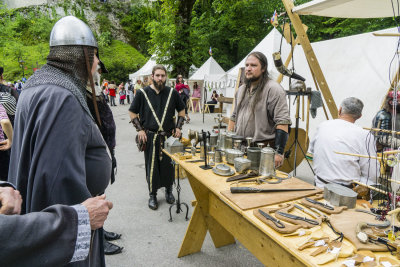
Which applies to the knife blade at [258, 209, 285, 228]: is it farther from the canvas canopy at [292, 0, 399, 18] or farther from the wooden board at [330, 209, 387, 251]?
the canvas canopy at [292, 0, 399, 18]

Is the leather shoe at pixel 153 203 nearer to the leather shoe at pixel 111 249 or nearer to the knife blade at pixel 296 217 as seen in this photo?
the leather shoe at pixel 111 249

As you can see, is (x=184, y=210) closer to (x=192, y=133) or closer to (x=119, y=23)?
(x=192, y=133)

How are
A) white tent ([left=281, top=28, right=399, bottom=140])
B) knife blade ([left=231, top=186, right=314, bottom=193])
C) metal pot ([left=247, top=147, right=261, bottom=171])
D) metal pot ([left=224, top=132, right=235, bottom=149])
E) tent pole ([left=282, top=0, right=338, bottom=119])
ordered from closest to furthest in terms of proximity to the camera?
knife blade ([left=231, top=186, right=314, bottom=193]) → metal pot ([left=247, top=147, right=261, bottom=171]) → metal pot ([left=224, top=132, right=235, bottom=149]) → tent pole ([left=282, top=0, right=338, bottom=119]) → white tent ([left=281, top=28, right=399, bottom=140])

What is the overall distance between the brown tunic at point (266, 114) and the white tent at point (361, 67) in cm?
302

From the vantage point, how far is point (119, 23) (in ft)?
128

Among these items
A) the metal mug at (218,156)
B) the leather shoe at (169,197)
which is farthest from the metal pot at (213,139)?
the leather shoe at (169,197)

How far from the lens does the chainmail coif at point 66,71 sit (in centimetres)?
115

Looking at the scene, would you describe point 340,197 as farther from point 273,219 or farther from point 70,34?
point 70,34

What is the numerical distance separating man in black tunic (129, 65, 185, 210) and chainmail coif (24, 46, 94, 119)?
216 centimetres

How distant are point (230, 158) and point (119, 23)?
42.6 metres

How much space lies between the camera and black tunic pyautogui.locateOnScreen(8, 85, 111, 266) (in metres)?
1.00

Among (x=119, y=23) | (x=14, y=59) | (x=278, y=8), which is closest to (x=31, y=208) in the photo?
(x=278, y=8)

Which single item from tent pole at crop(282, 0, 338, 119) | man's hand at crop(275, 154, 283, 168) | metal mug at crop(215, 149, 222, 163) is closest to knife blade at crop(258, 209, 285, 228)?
metal mug at crop(215, 149, 222, 163)

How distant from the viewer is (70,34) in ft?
4.19
